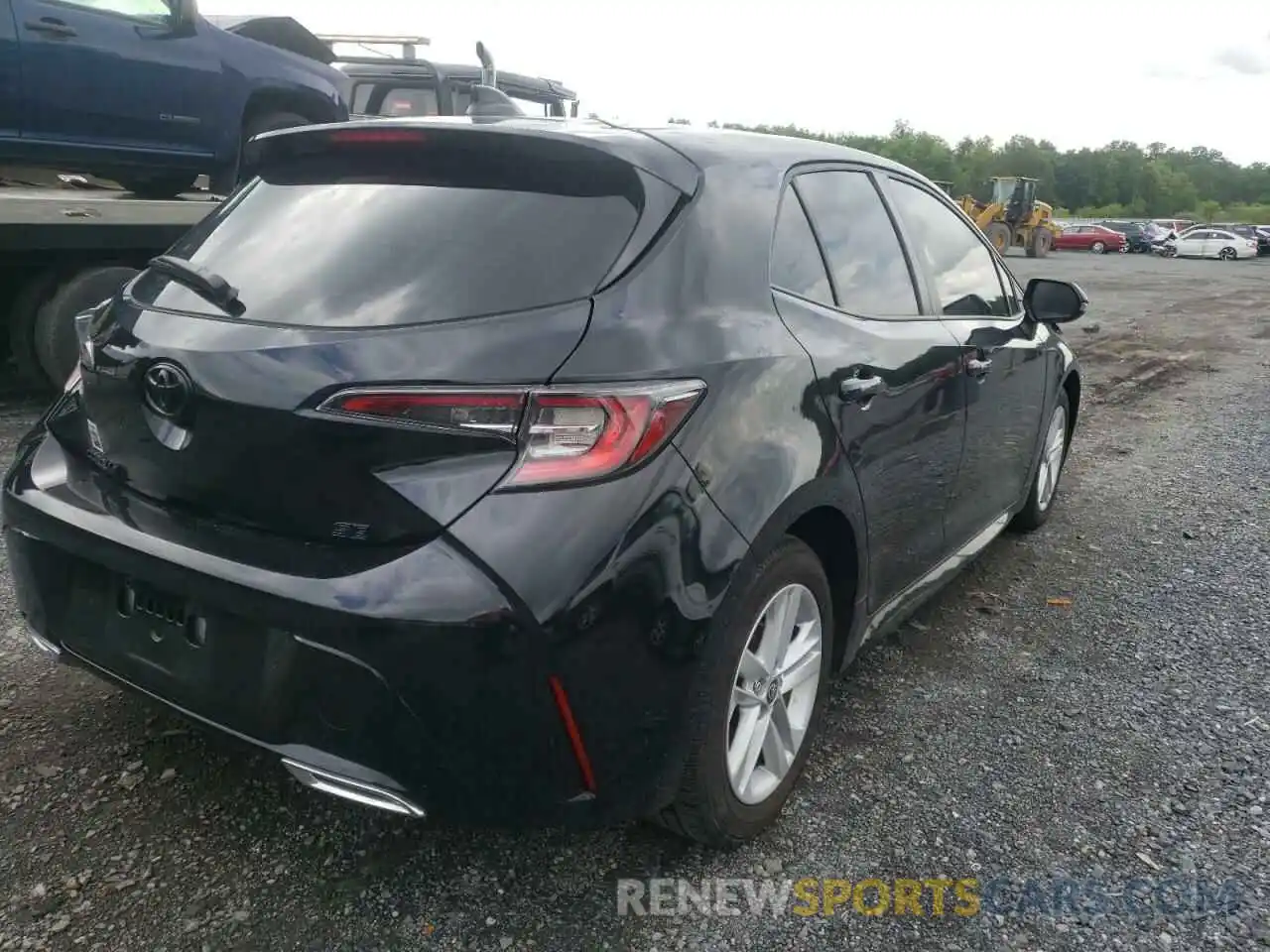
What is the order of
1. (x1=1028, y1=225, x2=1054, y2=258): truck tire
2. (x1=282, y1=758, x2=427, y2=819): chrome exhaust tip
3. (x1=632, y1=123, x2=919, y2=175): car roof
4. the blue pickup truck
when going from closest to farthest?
1. (x1=282, y1=758, x2=427, y2=819): chrome exhaust tip
2. (x1=632, y1=123, x2=919, y2=175): car roof
3. the blue pickup truck
4. (x1=1028, y1=225, x2=1054, y2=258): truck tire

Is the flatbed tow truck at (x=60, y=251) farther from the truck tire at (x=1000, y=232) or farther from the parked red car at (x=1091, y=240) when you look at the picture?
the parked red car at (x=1091, y=240)

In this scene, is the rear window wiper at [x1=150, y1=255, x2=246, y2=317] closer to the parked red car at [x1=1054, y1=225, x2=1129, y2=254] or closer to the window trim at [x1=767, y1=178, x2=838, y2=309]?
the window trim at [x1=767, y1=178, x2=838, y2=309]

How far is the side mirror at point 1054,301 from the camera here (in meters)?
4.07

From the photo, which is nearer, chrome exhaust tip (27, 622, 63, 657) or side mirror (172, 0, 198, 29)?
chrome exhaust tip (27, 622, 63, 657)

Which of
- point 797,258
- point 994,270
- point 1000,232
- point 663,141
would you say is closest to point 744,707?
point 797,258

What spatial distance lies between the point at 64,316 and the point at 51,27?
153 centimetres

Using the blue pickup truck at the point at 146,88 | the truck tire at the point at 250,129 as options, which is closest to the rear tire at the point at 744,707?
the blue pickup truck at the point at 146,88

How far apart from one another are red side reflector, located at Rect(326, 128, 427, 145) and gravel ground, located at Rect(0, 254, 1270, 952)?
1.34 m

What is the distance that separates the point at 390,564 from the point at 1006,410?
2.59 metres

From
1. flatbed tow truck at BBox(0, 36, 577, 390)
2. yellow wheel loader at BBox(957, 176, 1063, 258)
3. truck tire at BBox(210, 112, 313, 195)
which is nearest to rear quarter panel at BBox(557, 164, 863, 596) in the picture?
flatbed tow truck at BBox(0, 36, 577, 390)

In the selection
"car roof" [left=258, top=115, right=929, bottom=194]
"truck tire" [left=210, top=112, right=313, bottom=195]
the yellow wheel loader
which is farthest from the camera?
the yellow wheel loader

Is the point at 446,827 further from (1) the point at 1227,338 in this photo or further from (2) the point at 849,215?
(1) the point at 1227,338

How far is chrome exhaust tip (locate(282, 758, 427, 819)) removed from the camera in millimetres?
1956

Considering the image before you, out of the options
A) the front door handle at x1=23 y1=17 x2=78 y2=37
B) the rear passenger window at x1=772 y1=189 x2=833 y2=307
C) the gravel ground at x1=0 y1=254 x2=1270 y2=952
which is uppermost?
the front door handle at x1=23 y1=17 x2=78 y2=37
